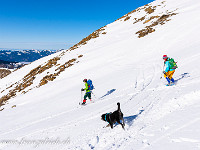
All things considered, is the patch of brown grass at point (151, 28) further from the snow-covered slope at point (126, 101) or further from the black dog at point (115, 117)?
the black dog at point (115, 117)

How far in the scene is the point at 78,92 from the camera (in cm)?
1630

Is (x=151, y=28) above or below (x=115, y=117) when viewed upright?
above

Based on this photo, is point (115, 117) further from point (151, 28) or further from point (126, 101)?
point (151, 28)

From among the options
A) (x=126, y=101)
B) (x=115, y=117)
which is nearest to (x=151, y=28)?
(x=126, y=101)

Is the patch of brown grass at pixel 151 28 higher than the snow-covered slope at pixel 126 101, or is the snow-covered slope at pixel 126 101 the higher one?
the patch of brown grass at pixel 151 28

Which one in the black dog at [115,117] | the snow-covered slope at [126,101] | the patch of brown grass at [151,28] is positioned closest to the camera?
the snow-covered slope at [126,101]

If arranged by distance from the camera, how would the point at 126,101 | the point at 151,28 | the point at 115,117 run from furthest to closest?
1. the point at 151,28
2. the point at 126,101
3. the point at 115,117

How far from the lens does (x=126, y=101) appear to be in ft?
33.2

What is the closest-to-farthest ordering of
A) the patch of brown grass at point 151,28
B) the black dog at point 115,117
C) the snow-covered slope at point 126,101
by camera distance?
1. the snow-covered slope at point 126,101
2. the black dog at point 115,117
3. the patch of brown grass at point 151,28

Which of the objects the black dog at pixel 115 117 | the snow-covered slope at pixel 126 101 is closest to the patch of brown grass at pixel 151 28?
the snow-covered slope at pixel 126 101

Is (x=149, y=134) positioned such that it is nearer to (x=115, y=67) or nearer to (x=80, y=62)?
(x=115, y=67)

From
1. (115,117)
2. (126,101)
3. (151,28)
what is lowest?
(126,101)

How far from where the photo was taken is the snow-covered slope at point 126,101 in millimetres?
5388

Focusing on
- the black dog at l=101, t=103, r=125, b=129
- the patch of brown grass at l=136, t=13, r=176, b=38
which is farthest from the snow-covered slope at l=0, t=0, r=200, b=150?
the black dog at l=101, t=103, r=125, b=129
